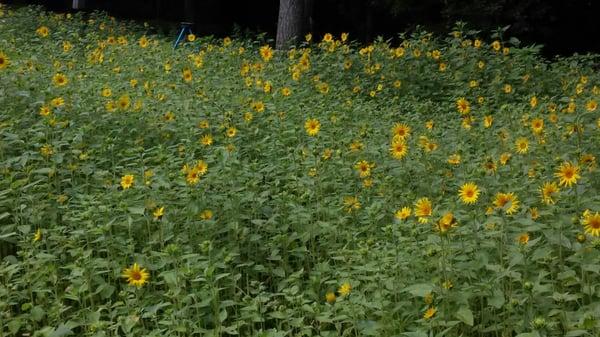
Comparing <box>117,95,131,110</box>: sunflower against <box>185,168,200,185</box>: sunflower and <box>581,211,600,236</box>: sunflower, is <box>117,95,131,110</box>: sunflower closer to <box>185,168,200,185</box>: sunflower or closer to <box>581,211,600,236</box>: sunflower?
<box>185,168,200,185</box>: sunflower

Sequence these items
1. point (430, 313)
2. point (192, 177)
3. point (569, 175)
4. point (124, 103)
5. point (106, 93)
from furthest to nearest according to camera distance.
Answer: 1. point (106, 93)
2. point (124, 103)
3. point (192, 177)
4. point (569, 175)
5. point (430, 313)

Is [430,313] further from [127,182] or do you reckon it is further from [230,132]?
[230,132]

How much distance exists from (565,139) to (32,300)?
2.63m

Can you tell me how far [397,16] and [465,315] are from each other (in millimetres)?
13544

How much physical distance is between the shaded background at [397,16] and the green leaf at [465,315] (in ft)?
24.4

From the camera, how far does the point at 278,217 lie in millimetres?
3197

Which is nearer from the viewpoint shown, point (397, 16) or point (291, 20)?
point (291, 20)

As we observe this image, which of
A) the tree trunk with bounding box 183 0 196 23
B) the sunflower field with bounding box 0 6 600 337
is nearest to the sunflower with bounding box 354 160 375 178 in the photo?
the sunflower field with bounding box 0 6 600 337

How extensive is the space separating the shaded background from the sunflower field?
203 inches

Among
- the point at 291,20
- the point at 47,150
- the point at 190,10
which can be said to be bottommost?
the point at 190,10

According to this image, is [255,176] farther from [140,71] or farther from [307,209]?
[140,71]

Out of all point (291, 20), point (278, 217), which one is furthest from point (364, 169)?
point (291, 20)

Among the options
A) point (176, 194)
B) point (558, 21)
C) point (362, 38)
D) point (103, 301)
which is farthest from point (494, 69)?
point (362, 38)

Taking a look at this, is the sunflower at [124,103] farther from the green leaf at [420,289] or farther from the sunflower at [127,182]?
the green leaf at [420,289]
